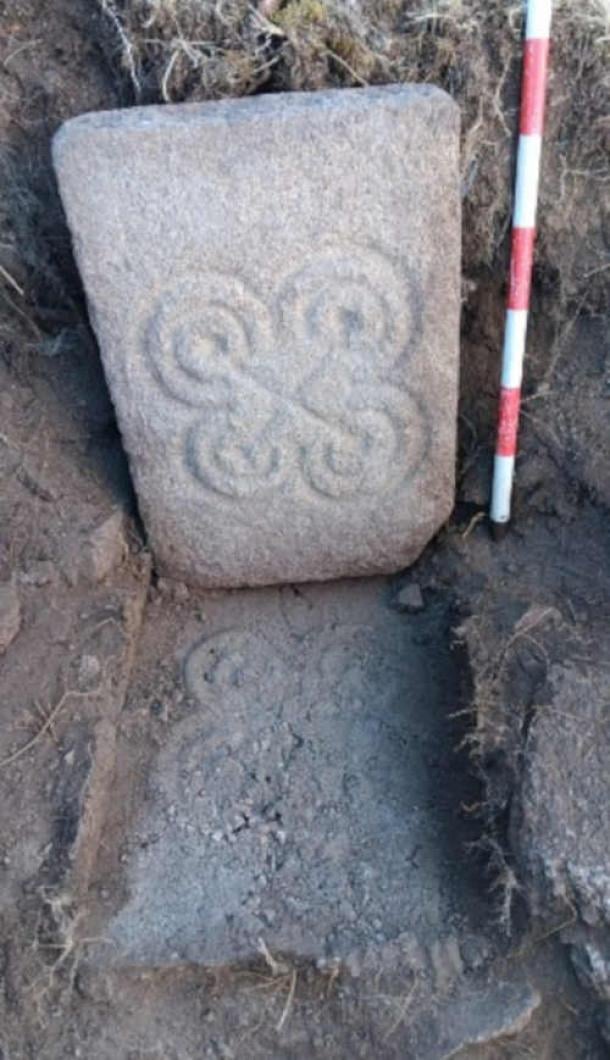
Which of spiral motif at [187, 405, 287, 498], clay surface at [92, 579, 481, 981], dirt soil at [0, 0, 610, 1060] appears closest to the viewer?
dirt soil at [0, 0, 610, 1060]

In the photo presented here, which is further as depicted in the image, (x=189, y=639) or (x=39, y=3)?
(x=189, y=639)

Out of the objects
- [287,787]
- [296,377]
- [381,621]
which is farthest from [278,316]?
[287,787]

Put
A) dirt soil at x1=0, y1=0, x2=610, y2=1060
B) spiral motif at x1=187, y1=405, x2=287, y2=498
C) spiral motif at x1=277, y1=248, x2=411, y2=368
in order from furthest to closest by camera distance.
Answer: spiral motif at x1=187, y1=405, x2=287, y2=498 → spiral motif at x1=277, y1=248, x2=411, y2=368 → dirt soil at x1=0, y1=0, x2=610, y2=1060

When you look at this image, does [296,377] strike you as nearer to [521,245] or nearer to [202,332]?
[202,332]

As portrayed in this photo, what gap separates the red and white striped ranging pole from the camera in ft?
5.58

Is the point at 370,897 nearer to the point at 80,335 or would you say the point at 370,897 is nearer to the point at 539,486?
the point at 539,486

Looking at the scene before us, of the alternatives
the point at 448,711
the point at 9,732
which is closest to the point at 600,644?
the point at 448,711

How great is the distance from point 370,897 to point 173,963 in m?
0.33

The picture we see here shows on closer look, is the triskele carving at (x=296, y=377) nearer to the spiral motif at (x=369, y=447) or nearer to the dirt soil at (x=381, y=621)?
the spiral motif at (x=369, y=447)

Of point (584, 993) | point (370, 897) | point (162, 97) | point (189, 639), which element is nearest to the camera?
point (584, 993)

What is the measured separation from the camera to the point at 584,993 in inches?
59.5

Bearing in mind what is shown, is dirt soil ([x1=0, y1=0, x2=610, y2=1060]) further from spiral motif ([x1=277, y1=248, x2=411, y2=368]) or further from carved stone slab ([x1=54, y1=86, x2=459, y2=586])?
spiral motif ([x1=277, y1=248, x2=411, y2=368])

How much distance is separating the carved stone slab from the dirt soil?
18 centimetres

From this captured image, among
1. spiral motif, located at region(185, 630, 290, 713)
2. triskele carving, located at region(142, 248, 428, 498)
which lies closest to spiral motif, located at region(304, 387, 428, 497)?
triskele carving, located at region(142, 248, 428, 498)
